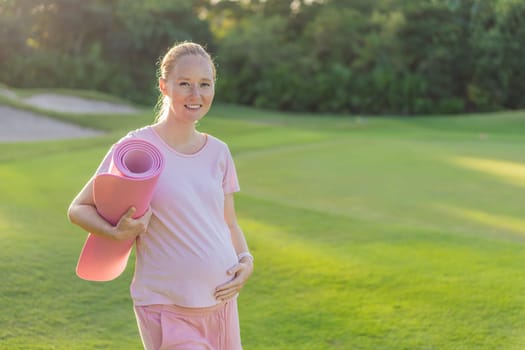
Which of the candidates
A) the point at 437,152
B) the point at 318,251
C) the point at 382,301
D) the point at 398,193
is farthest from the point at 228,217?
the point at 437,152

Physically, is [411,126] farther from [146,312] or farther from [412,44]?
[146,312]

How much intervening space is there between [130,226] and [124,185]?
158mm

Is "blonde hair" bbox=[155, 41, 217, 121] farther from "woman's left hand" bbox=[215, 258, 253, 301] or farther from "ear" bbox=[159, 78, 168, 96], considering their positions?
"woman's left hand" bbox=[215, 258, 253, 301]

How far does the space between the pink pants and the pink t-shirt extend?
35mm

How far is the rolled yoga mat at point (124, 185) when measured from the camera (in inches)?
73.7

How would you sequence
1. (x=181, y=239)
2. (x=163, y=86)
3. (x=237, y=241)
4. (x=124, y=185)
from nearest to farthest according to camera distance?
1. (x=124, y=185)
2. (x=181, y=239)
3. (x=163, y=86)
4. (x=237, y=241)

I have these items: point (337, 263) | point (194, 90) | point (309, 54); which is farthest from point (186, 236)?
point (309, 54)

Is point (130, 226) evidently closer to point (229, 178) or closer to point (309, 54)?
point (229, 178)

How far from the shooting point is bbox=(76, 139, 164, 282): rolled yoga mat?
187cm

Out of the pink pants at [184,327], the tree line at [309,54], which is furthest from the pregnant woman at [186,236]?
the tree line at [309,54]

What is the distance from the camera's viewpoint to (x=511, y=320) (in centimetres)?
396

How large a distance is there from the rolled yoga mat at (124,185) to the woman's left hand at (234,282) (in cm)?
34

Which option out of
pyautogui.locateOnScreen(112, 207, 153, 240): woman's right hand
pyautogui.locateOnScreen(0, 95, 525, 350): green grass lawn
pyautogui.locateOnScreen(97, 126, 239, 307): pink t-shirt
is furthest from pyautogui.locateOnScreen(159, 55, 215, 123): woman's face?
pyautogui.locateOnScreen(0, 95, 525, 350): green grass lawn

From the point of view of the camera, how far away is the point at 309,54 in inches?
1597
